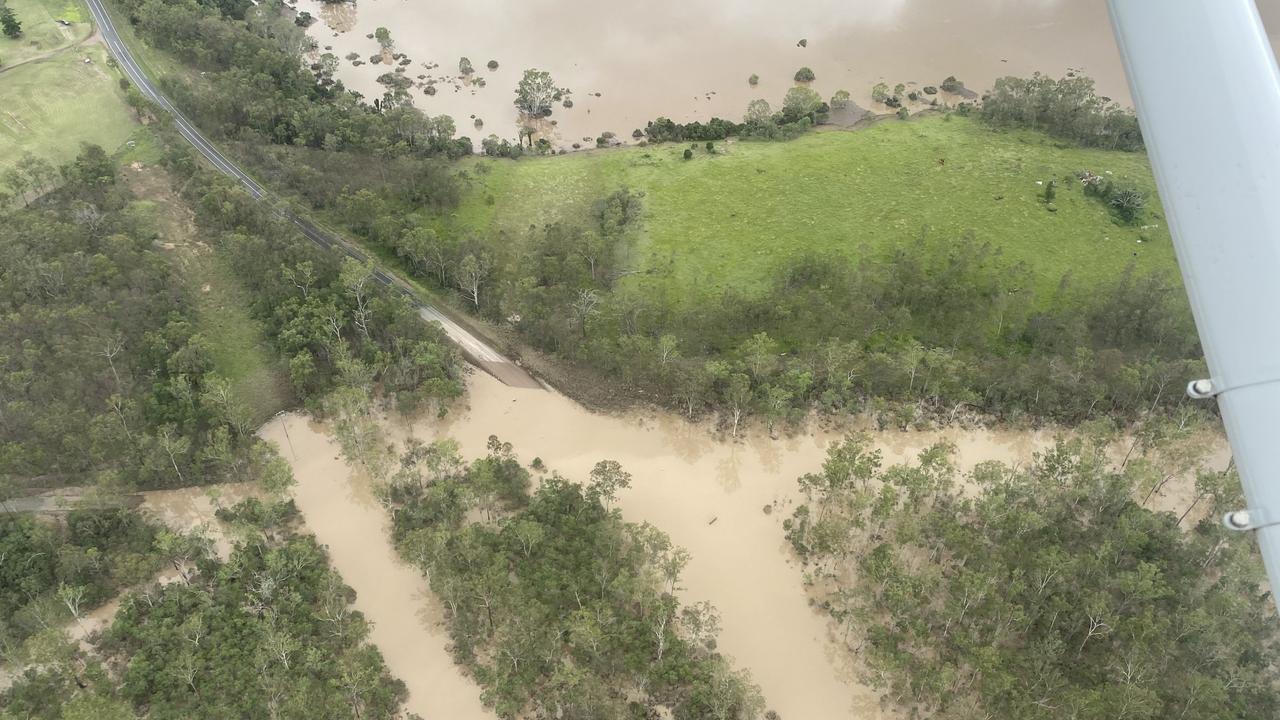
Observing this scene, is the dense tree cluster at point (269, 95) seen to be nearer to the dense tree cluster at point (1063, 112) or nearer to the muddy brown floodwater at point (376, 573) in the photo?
the muddy brown floodwater at point (376, 573)

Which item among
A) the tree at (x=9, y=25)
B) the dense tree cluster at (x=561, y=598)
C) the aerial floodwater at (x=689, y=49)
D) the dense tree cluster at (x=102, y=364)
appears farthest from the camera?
the tree at (x=9, y=25)

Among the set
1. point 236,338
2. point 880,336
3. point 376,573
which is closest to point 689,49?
point 880,336

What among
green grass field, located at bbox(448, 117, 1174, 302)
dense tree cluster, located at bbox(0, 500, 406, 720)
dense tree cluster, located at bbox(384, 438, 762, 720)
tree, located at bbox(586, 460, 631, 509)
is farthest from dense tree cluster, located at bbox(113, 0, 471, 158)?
dense tree cluster, located at bbox(0, 500, 406, 720)

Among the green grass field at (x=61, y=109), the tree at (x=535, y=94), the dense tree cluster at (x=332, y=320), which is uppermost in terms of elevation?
the green grass field at (x=61, y=109)

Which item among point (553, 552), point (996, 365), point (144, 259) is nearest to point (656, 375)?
point (553, 552)

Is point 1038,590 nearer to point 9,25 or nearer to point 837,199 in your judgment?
point 837,199

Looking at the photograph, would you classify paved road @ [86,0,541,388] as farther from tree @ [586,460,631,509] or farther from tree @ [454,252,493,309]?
tree @ [586,460,631,509]

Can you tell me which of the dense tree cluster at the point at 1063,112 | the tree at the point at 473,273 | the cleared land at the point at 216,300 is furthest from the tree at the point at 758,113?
the cleared land at the point at 216,300
